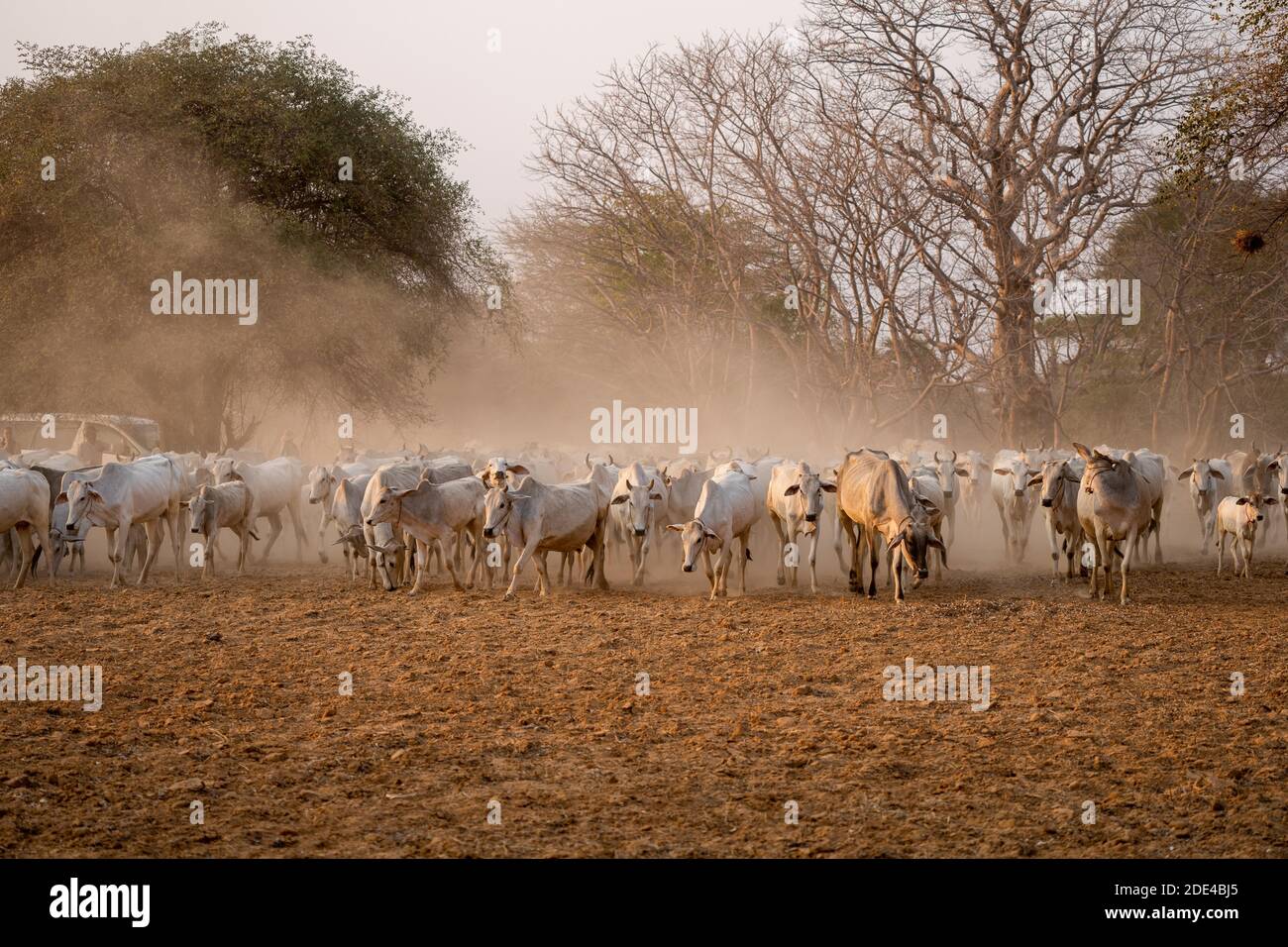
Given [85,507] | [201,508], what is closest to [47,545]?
[85,507]

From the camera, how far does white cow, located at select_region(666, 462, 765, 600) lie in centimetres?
1384

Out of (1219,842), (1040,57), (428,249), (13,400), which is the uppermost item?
(1040,57)

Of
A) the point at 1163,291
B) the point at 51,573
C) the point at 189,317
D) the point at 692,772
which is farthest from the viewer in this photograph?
the point at 1163,291

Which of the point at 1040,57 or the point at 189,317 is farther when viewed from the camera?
the point at 1040,57

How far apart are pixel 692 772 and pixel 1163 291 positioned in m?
30.0

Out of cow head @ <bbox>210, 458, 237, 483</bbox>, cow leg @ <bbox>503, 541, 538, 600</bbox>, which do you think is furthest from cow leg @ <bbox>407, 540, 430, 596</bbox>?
cow head @ <bbox>210, 458, 237, 483</bbox>

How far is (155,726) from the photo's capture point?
26.5 feet

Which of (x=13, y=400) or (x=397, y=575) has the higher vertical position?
(x=13, y=400)

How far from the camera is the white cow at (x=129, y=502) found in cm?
1459

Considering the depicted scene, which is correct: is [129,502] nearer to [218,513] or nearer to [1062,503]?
[218,513]

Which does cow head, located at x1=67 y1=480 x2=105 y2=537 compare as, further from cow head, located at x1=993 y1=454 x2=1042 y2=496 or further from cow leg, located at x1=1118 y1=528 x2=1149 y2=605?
cow head, located at x1=993 y1=454 x2=1042 y2=496
